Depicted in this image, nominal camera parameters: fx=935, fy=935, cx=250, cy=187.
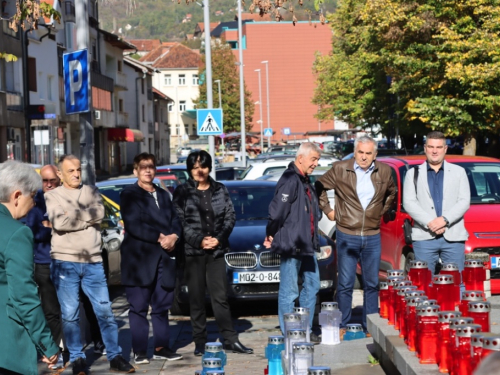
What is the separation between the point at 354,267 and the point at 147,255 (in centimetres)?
202

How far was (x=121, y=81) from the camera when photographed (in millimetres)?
76562

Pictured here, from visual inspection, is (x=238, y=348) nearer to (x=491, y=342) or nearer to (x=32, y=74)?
(x=491, y=342)

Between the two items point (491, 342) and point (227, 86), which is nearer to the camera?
point (491, 342)

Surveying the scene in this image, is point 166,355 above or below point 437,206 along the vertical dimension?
below

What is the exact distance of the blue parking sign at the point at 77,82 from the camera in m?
11.5

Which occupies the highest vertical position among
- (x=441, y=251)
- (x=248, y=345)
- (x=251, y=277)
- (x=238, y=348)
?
(x=441, y=251)

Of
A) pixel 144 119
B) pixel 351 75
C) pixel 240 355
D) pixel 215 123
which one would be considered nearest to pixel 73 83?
pixel 240 355

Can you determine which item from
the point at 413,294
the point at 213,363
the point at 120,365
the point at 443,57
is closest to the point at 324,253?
the point at 120,365

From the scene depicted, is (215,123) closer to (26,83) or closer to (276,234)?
(276,234)

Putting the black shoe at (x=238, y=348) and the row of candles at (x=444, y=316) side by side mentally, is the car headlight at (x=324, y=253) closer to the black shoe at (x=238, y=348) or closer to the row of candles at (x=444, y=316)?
the black shoe at (x=238, y=348)

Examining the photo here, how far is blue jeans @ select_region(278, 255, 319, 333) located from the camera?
8992mm

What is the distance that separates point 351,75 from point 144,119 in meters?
38.4

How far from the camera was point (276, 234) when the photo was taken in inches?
352

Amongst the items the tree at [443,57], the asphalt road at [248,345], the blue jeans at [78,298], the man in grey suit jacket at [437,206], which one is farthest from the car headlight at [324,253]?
the tree at [443,57]
